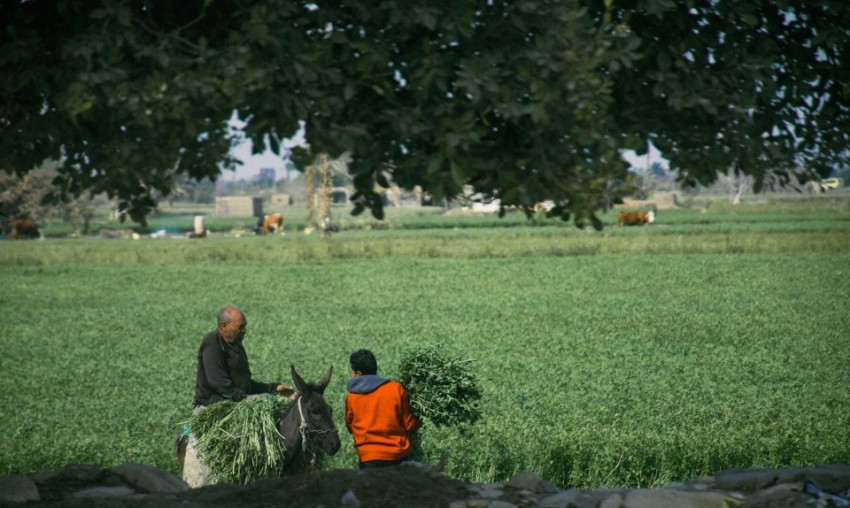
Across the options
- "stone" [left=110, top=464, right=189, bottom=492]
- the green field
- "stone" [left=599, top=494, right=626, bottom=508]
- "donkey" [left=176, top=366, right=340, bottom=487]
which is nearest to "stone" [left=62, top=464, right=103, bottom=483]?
"stone" [left=110, top=464, right=189, bottom=492]

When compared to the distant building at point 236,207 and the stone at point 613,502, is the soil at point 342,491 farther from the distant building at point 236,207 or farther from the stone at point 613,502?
the distant building at point 236,207

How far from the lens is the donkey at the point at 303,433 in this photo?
820cm

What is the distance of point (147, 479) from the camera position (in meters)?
8.62

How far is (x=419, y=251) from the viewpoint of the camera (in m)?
46.2

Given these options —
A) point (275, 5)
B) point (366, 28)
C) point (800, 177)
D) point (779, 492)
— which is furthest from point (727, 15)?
point (779, 492)

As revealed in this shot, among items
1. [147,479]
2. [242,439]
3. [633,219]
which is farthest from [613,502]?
[633,219]

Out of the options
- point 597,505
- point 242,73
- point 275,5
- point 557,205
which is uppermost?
point 275,5

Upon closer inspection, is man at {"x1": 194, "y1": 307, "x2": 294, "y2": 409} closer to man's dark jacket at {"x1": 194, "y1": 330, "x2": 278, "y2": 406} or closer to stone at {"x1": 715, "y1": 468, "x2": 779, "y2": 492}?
man's dark jacket at {"x1": 194, "y1": 330, "x2": 278, "y2": 406}

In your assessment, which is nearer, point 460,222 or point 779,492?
point 779,492

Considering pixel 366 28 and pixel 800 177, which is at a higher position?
pixel 366 28

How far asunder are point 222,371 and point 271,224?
6724 centimetres

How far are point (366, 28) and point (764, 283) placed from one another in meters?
30.5

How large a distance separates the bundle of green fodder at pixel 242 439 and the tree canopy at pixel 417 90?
301 cm

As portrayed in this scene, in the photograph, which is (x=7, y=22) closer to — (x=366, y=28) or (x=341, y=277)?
(x=366, y=28)
